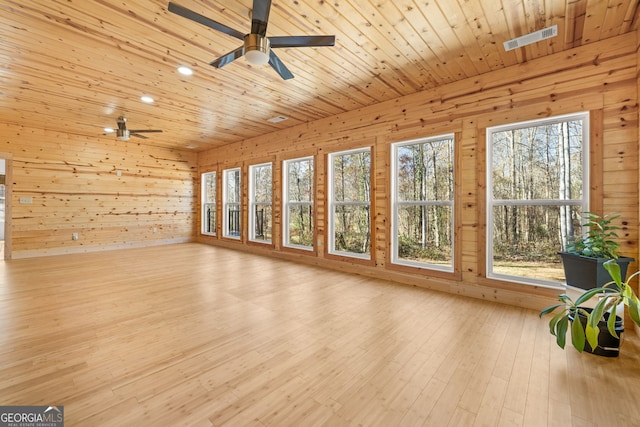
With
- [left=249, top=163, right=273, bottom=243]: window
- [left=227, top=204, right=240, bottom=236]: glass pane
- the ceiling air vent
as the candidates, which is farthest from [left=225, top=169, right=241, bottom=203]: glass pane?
the ceiling air vent

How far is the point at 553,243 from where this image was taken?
11.1ft

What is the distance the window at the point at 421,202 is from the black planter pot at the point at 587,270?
163cm

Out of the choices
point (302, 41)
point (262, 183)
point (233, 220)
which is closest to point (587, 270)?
point (302, 41)

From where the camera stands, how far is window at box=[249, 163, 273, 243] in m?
6.94

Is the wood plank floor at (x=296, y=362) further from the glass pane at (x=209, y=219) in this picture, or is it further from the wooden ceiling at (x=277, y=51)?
the glass pane at (x=209, y=219)

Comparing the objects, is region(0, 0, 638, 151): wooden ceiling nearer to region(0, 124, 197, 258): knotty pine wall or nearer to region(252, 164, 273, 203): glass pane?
region(0, 124, 197, 258): knotty pine wall

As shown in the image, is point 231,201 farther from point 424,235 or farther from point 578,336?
point 578,336

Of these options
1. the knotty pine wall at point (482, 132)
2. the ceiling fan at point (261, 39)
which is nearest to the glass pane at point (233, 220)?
the knotty pine wall at point (482, 132)

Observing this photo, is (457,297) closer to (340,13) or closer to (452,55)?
(452,55)

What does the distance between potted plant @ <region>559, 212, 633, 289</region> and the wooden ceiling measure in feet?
6.40

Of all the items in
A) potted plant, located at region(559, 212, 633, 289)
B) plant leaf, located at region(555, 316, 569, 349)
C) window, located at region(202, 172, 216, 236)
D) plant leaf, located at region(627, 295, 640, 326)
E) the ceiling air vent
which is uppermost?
the ceiling air vent

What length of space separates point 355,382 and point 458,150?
3.20 metres

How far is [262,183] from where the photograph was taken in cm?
711

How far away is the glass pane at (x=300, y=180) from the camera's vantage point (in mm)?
6000
